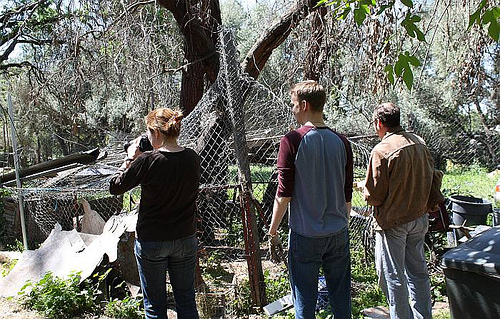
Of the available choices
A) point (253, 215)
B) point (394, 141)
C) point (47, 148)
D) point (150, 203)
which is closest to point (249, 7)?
point (253, 215)

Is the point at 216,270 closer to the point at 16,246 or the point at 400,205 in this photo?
the point at 400,205

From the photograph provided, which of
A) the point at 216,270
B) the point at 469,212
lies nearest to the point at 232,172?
the point at 216,270

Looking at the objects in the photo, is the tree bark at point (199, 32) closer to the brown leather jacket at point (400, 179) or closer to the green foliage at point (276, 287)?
the green foliage at point (276, 287)

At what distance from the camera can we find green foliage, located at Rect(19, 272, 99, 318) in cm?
384

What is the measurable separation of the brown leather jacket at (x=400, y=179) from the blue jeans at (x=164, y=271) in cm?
124

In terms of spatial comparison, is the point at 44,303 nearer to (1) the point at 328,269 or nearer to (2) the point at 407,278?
(1) the point at 328,269

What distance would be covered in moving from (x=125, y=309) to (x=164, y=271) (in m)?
1.41

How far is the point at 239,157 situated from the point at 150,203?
59.8 inches

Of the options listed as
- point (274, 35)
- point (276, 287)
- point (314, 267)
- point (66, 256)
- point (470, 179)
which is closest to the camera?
point (314, 267)

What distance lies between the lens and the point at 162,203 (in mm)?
2566

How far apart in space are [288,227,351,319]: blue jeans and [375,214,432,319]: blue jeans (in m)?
0.52

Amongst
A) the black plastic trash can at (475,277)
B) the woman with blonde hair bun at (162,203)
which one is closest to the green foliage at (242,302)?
the woman with blonde hair bun at (162,203)

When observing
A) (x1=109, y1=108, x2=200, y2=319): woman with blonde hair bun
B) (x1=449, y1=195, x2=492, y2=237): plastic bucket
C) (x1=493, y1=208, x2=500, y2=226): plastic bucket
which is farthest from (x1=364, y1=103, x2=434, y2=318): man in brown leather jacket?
(x1=449, y1=195, x2=492, y2=237): plastic bucket

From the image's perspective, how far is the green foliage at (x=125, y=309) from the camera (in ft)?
12.4
